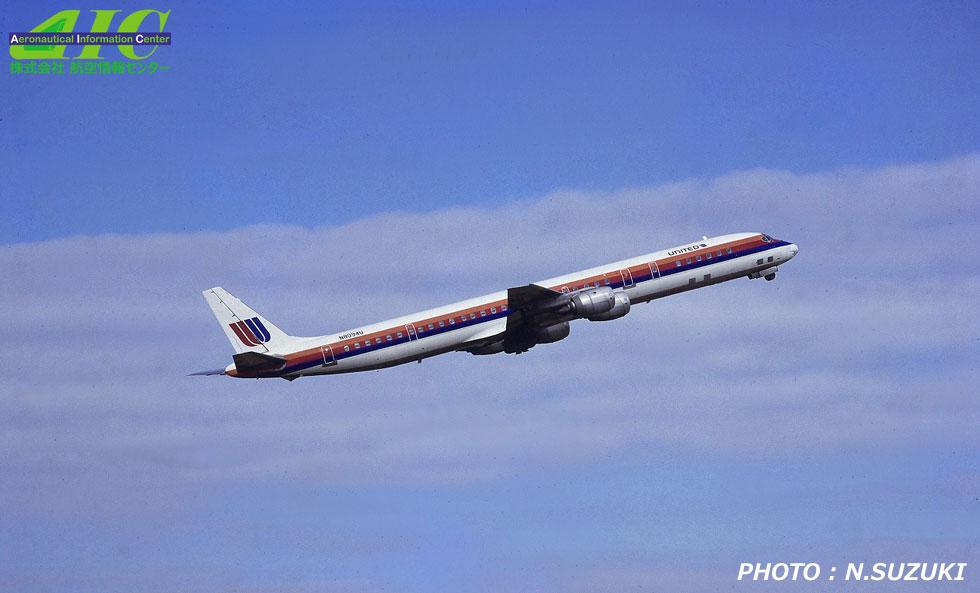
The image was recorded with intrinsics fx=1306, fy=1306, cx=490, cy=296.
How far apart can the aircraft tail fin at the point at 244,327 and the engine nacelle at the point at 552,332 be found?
673 inches

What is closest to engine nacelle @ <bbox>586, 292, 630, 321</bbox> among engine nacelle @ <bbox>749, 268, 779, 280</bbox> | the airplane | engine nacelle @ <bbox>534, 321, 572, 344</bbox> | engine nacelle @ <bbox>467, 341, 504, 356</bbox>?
the airplane

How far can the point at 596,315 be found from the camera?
298ft

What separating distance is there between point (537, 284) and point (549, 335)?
3790 mm

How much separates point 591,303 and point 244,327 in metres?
23.9

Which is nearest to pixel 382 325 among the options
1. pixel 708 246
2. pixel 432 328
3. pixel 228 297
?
pixel 432 328

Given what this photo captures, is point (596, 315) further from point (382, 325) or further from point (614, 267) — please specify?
point (382, 325)

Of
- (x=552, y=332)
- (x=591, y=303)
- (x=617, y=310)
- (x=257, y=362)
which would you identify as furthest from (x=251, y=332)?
(x=617, y=310)

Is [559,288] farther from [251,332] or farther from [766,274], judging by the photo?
[251,332]

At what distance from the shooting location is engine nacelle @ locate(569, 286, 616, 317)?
3553 inches

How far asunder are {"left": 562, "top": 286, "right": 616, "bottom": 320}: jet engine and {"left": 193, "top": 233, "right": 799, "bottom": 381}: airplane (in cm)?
7

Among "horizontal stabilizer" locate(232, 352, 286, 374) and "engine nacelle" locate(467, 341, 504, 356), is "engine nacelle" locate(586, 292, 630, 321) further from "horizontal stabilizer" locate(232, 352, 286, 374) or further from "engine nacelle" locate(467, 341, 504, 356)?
"horizontal stabilizer" locate(232, 352, 286, 374)

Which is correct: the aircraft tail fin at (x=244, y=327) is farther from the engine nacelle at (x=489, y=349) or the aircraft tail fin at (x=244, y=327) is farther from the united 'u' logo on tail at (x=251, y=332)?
the engine nacelle at (x=489, y=349)

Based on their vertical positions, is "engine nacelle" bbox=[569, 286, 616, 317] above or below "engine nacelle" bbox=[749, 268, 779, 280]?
below

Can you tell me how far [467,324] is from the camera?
91.4m
